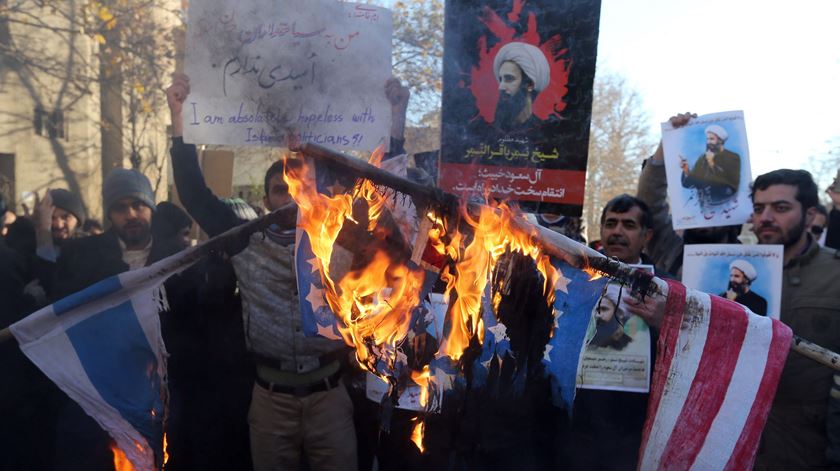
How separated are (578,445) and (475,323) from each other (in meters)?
1.23

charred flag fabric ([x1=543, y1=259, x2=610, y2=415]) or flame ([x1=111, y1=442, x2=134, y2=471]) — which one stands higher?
charred flag fabric ([x1=543, y1=259, x2=610, y2=415])

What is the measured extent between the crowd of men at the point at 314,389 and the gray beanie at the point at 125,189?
406 millimetres

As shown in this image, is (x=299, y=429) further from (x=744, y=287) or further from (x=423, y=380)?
(x=744, y=287)

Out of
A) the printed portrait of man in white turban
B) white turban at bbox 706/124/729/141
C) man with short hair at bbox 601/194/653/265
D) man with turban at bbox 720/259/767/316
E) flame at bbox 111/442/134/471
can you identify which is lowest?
flame at bbox 111/442/134/471

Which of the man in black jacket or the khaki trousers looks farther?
the man in black jacket

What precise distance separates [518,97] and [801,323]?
1.74 metres

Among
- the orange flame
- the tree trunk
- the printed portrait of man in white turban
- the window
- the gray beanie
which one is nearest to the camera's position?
the orange flame

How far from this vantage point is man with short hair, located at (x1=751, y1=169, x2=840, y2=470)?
9.13 ft

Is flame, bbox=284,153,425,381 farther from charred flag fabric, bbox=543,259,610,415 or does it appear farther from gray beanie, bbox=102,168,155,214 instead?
gray beanie, bbox=102,168,155,214

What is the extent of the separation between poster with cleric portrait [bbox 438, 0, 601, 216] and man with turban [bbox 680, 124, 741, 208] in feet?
3.44

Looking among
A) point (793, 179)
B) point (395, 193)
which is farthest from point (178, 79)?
point (793, 179)

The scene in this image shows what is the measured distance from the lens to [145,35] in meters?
11.5

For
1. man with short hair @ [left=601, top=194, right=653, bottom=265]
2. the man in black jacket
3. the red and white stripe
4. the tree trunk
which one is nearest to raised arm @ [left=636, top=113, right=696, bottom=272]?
man with short hair @ [left=601, top=194, right=653, bottom=265]

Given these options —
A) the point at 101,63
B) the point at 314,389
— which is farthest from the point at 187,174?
the point at 101,63
